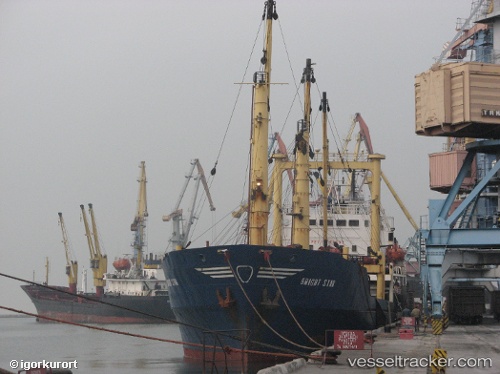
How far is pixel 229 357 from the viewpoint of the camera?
3272 cm

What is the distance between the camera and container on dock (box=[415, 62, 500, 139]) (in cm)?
3338

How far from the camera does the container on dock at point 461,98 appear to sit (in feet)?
109

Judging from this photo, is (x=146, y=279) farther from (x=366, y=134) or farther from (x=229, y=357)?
(x=229, y=357)

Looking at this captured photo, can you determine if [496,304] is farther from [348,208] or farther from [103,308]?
[103,308]

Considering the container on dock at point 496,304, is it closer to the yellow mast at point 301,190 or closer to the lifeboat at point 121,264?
the yellow mast at point 301,190

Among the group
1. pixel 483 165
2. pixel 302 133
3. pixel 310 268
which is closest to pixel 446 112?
pixel 310 268

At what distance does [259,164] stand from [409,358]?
13.8 m

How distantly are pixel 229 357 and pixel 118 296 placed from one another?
75704 mm

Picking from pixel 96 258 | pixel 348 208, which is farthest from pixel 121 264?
pixel 348 208

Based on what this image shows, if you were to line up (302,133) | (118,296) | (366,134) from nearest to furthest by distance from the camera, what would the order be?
(302,133) → (366,134) → (118,296)
